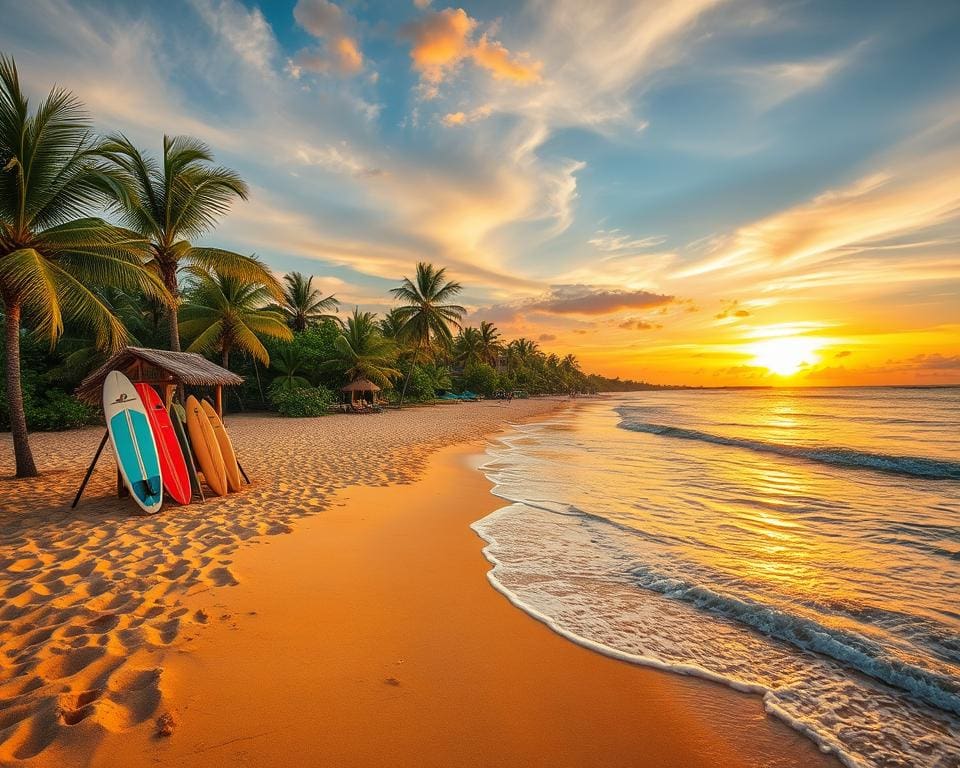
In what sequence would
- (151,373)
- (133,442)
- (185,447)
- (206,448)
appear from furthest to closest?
1. (151,373)
2. (206,448)
3. (185,447)
4. (133,442)

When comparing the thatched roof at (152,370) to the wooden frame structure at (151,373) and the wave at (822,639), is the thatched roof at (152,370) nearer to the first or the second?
the wooden frame structure at (151,373)

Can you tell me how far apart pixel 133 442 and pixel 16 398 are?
4063 millimetres

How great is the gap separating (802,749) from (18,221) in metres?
11.8

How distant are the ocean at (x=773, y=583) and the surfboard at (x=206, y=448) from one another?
4.28 meters

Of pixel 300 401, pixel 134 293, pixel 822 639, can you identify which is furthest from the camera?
pixel 300 401

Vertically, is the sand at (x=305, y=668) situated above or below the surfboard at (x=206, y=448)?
below

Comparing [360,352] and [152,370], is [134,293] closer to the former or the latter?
[360,352]

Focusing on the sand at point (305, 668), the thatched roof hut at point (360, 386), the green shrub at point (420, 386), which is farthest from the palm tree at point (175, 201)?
the green shrub at point (420, 386)

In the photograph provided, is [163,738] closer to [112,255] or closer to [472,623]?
[472,623]

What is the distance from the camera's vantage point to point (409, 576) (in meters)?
4.41

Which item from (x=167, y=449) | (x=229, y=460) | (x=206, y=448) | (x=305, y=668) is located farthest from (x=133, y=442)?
(x=305, y=668)

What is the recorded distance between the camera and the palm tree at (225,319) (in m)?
20.2

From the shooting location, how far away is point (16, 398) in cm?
813

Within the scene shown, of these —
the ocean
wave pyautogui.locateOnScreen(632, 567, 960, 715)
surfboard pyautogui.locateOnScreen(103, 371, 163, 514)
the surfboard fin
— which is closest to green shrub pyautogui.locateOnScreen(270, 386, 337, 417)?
the ocean
